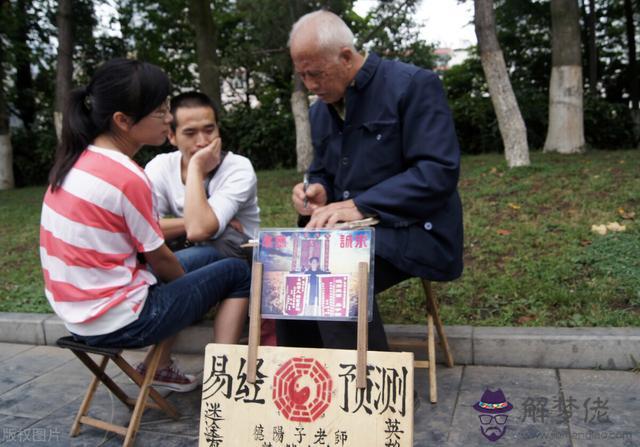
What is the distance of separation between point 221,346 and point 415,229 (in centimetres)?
98

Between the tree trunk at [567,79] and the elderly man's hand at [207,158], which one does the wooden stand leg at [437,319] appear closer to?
the elderly man's hand at [207,158]

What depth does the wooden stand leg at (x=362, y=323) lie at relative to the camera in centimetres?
212

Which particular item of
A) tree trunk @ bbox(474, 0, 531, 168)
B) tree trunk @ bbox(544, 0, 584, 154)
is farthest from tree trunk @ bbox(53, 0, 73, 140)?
tree trunk @ bbox(544, 0, 584, 154)

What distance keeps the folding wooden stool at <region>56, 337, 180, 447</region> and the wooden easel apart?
27.6 inches

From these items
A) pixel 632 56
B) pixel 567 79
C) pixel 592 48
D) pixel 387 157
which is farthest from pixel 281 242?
pixel 632 56

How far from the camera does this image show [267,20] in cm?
1001

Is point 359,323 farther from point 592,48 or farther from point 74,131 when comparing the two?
point 592,48

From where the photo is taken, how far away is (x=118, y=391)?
9.75 ft

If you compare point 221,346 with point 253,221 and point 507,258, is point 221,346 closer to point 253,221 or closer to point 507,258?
point 253,221

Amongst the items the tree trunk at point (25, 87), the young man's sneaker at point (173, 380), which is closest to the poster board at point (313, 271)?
the young man's sneaker at point (173, 380)

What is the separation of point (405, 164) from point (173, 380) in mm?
1692

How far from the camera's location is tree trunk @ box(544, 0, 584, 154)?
9.09m

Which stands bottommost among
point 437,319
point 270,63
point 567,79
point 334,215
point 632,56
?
point 437,319

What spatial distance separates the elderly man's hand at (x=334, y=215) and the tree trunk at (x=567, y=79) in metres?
7.57
